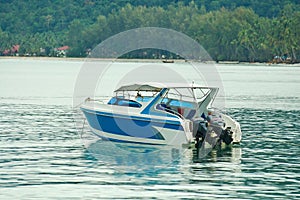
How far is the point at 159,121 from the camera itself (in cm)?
3438

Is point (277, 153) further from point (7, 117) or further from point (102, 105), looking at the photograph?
point (7, 117)

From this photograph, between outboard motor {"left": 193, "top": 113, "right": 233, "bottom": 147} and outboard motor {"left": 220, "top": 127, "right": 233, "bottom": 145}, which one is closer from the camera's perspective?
outboard motor {"left": 193, "top": 113, "right": 233, "bottom": 147}

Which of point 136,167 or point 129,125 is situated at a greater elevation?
point 129,125

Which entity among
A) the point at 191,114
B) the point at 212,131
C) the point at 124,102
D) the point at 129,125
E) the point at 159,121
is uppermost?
the point at 124,102

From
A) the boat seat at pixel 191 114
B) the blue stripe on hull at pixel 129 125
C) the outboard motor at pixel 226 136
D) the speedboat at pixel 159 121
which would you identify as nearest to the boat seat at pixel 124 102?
the speedboat at pixel 159 121

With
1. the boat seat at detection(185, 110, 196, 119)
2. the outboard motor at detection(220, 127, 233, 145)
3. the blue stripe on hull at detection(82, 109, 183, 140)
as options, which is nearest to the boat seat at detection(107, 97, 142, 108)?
the blue stripe on hull at detection(82, 109, 183, 140)

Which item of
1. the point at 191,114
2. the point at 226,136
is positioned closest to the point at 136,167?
the point at 226,136

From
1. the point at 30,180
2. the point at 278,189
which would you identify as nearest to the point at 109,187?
the point at 30,180

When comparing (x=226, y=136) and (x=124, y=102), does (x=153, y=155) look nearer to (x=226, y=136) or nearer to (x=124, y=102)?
(x=124, y=102)

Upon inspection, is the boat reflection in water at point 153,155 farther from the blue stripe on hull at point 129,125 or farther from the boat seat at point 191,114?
the boat seat at point 191,114

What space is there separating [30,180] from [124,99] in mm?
9461

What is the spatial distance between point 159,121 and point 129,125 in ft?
4.57

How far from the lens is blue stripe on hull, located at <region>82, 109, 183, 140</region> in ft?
113

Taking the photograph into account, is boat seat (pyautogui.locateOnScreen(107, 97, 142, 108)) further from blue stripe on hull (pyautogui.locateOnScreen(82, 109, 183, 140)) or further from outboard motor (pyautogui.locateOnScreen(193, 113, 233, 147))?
outboard motor (pyautogui.locateOnScreen(193, 113, 233, 147))
